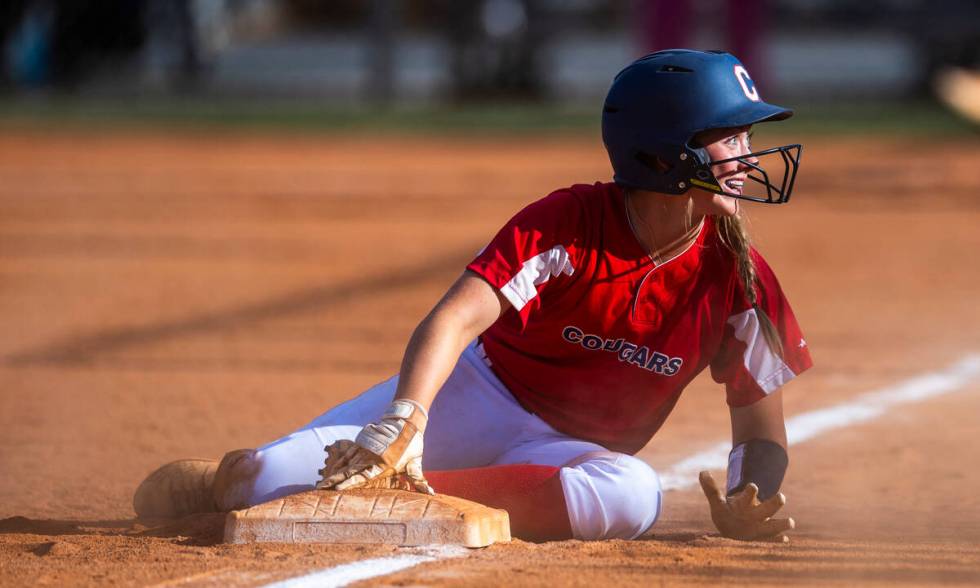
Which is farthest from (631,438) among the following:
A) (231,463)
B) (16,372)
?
(16,372)

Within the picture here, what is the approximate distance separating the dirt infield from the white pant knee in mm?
61

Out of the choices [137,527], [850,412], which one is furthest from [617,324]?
[850,412]

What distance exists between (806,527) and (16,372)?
3.55 m

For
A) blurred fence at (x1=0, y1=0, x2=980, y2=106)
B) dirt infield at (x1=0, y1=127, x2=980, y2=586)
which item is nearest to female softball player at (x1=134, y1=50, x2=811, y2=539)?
dirt infield at (x1=0, y1=127, x2=980, y2=586)

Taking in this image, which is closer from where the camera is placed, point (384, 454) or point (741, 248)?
point (384, 454)

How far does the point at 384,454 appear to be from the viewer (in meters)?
2.91

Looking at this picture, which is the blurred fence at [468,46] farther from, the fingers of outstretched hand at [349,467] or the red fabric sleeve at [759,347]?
the fingers of outstretched hand at [349,467]

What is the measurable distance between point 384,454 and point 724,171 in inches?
38.8

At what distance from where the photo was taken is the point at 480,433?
337cm

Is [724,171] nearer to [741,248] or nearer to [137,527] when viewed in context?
[741,248]

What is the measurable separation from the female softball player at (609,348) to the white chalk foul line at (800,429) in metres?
0.20

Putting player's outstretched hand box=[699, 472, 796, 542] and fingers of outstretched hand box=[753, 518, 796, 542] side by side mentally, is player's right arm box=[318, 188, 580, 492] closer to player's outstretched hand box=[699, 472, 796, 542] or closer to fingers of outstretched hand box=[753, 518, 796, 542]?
player's outstretched hand box=[699, 472, 796, 542]

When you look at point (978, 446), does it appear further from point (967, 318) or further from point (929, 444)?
point (967, 318)

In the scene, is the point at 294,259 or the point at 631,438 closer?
the point at 631,438
